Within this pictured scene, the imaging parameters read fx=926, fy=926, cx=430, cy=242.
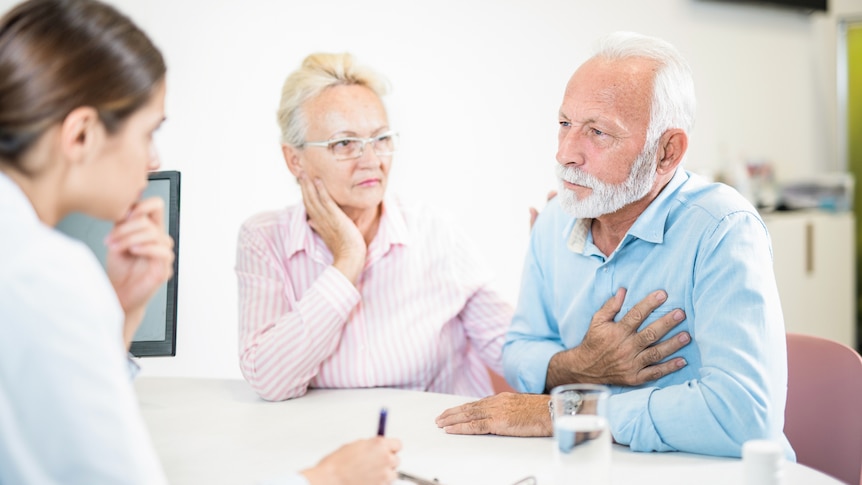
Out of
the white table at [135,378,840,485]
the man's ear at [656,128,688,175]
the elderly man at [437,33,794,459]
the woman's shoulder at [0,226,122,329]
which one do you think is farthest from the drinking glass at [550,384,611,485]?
the man's ear at [656,128,688,175]

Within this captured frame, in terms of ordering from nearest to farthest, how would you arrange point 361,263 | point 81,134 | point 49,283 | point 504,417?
point 49,283 < point 81,134 < point 504,417 < point 361,263

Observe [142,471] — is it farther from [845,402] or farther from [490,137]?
[490,137]

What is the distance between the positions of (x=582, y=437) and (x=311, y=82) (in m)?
1.35

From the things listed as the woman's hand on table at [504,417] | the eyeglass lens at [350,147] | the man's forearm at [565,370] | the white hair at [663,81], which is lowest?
the woman's hand on table at [504,417]

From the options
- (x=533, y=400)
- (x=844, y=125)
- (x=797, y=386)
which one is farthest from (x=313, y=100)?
(x=844, y=125)

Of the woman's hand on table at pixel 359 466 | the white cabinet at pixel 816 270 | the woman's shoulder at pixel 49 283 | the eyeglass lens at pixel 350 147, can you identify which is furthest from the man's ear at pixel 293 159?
the white cabinet at pixel 816 270

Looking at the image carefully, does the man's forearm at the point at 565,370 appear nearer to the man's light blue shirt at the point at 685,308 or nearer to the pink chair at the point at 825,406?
the man's light blue shirt at the point at 685,308

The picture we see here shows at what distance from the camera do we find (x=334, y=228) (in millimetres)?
2174

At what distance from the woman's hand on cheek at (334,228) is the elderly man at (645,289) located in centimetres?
39

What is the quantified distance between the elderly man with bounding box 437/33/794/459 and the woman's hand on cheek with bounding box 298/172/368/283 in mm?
389

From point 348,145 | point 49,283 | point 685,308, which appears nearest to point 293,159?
point 348,145

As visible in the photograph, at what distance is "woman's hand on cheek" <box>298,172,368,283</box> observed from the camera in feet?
6.91

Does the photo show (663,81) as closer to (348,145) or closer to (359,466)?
(348,145)

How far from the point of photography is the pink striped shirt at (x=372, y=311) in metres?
2.02
